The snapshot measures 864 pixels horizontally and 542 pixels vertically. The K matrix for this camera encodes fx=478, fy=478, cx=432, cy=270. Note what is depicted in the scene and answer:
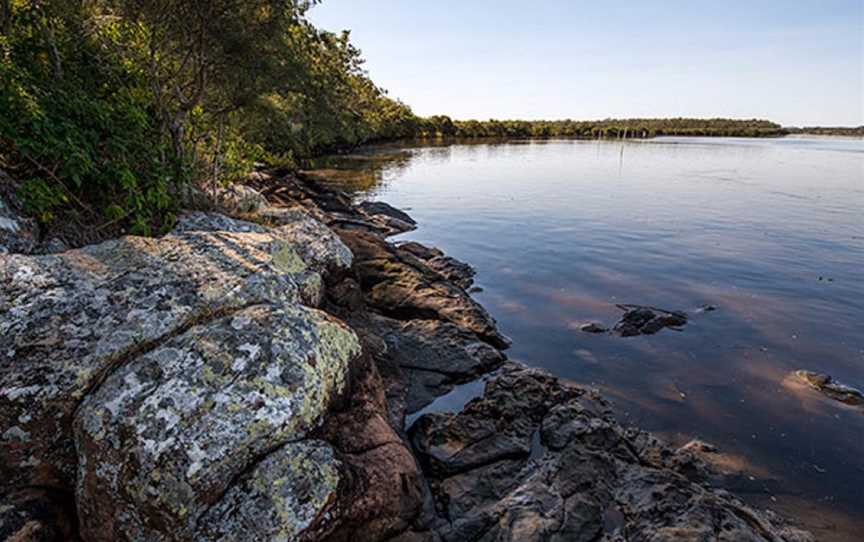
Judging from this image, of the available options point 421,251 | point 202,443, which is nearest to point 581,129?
point 421,251

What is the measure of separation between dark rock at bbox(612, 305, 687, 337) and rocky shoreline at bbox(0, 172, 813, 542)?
158 inches

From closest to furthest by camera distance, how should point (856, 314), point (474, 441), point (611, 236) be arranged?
point (474, 441) → point (856, 314) → point (611, 236)

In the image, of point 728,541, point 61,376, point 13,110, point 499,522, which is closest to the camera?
point 61,376

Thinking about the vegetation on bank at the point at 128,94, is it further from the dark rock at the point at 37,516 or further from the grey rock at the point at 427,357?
the grey rock at the point at 427,357

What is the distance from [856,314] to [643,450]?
372 inches

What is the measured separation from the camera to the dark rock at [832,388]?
25.7ft

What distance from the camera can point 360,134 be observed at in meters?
57.1

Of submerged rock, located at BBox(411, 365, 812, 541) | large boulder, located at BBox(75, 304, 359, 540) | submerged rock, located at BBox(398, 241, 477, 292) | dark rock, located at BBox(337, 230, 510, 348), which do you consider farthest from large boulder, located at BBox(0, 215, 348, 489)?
submerged rock, located at BBox(398, 241, 477, 292)

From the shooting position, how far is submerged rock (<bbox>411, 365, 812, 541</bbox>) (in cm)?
472

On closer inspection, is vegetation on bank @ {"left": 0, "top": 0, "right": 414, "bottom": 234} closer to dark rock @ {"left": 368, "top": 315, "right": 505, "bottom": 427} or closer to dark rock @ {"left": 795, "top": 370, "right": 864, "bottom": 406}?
dark rock @ {"left": 368, "top": 315, "right": 505, "bottom": 427}

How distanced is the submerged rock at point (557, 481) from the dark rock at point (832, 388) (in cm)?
393

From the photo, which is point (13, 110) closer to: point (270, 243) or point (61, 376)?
point (270, 243)

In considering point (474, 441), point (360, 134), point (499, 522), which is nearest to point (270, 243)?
point (474, 441)

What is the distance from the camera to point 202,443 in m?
3.57
